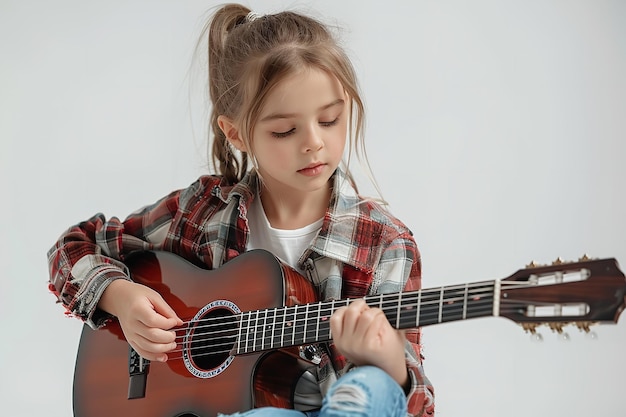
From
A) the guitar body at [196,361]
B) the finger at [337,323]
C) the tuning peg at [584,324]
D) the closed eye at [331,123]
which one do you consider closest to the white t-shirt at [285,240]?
the guitar body at [196,361]

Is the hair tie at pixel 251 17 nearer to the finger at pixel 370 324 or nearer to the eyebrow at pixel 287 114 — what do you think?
the eyebrow at pixel 287 114

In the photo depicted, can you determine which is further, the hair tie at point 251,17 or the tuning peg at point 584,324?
the hair tie at point 251,17

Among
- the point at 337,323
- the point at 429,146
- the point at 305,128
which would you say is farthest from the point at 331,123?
the point at 429,146

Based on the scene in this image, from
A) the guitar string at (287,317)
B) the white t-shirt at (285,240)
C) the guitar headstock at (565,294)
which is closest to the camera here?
the guitar headstock at (565,294)

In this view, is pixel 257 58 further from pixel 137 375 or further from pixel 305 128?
pixel 137 375

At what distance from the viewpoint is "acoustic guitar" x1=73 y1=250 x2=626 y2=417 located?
3.93 ft

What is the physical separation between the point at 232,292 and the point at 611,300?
2.22 feet

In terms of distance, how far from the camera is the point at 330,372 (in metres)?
1.59

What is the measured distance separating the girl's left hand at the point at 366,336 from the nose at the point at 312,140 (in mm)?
321

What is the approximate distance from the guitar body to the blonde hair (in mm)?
249

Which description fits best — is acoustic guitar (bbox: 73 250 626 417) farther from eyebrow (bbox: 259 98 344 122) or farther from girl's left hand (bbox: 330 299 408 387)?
eyebrow (bbox: 259 98 344 122)

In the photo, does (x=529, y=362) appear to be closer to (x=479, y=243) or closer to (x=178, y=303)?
(x=479, y=243)

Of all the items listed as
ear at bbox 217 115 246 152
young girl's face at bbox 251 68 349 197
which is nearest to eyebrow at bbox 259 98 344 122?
young girl's face at bbox 251 68 349 197

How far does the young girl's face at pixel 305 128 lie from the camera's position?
1571mm
